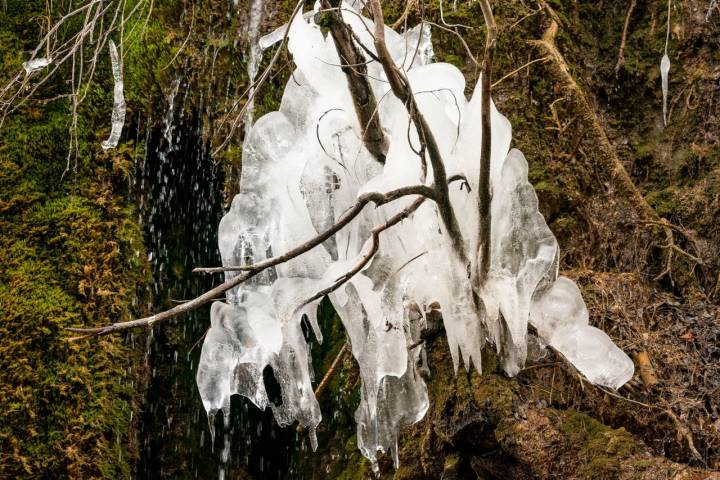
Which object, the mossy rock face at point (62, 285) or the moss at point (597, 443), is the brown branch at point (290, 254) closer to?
the moss at point (597, 443)

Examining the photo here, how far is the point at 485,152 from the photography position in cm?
224

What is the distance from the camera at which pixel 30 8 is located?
14.1ft

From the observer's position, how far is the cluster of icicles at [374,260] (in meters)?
2.40

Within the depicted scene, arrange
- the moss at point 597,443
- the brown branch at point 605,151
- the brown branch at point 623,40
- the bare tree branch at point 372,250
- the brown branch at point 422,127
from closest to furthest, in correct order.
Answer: the brown branch at point 422,127
the bare tree branch at point 372,250
the moss at point 597,443
the brown branch at point 605,151
the brown branch at point 623,40

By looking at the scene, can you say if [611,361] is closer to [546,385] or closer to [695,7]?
[546,385]

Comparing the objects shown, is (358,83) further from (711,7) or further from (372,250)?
(711,7)

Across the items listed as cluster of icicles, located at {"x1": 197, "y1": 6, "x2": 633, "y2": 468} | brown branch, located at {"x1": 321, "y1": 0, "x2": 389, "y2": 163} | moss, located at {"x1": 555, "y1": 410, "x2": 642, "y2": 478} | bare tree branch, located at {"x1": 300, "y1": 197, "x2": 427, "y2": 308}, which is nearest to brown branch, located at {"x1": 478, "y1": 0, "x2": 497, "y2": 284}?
cluster of icicles, located at {"x1": 197, "y1": 6, "x2": 633, "y2": 468}

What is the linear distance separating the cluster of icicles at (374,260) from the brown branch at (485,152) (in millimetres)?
39

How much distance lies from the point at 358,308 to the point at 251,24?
2.56 metres

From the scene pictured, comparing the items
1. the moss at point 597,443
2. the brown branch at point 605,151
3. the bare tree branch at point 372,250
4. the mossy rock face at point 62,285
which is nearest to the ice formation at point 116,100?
the bare tree branch at point 372,250

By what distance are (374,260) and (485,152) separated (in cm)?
51

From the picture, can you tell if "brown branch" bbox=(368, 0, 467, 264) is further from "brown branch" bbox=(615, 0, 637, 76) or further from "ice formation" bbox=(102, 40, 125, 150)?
"brown branch" bbox=(615, 0, 637, 76)

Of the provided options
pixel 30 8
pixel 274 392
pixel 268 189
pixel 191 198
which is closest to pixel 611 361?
pixel 268 189

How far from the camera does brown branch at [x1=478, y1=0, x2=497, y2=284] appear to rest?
2.13 metres
